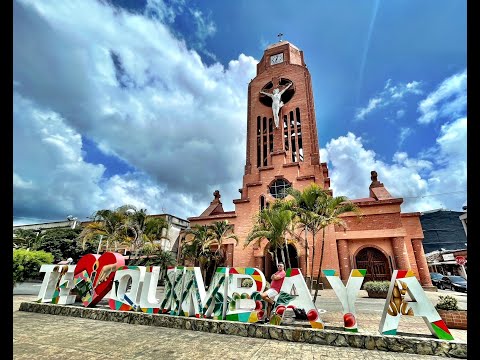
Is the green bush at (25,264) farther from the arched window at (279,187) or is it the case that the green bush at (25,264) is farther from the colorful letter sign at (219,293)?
the arched window at (279,187)

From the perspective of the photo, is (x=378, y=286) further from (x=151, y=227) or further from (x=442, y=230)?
(x=442, y=230)

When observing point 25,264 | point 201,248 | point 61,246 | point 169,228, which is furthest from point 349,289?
point 61,246

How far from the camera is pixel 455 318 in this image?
7.04 m

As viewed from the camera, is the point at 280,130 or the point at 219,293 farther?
the point at 280,130

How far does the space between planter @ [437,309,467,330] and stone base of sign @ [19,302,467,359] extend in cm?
161

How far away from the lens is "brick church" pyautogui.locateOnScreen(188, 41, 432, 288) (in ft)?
65.3

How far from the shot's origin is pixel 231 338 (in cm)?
654

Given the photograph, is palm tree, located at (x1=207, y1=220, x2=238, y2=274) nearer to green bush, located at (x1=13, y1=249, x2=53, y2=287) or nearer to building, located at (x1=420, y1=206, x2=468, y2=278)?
green bush, located at (x1=13, y1=249, x2=53, y2=287)

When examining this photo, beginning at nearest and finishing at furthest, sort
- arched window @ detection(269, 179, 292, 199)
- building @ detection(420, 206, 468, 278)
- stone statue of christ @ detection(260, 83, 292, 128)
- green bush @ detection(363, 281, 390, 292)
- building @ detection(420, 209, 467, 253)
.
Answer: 1. green bush @ detection(363, 281, 390, 292)
2. arched window @ detection(269, 179, 292, 199)
3. stone statue of christ @ detection(260, 83, 292, 128)
4. building @ detection(420, 206, 468, 278)
5. building @ detection(420, 209, 467, 253)

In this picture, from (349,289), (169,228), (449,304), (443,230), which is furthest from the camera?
(443,230)

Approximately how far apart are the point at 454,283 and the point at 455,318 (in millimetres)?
17133

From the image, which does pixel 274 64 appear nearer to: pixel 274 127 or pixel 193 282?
pixel 274 127

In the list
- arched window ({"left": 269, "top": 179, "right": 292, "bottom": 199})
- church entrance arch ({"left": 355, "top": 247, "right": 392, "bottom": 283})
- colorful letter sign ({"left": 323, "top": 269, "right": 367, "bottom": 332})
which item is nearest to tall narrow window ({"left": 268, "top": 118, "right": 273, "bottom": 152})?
arched window ({"left": 269, "top": 179, "right": 292, "bottom": 199})

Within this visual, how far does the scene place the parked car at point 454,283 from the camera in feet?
62.2
